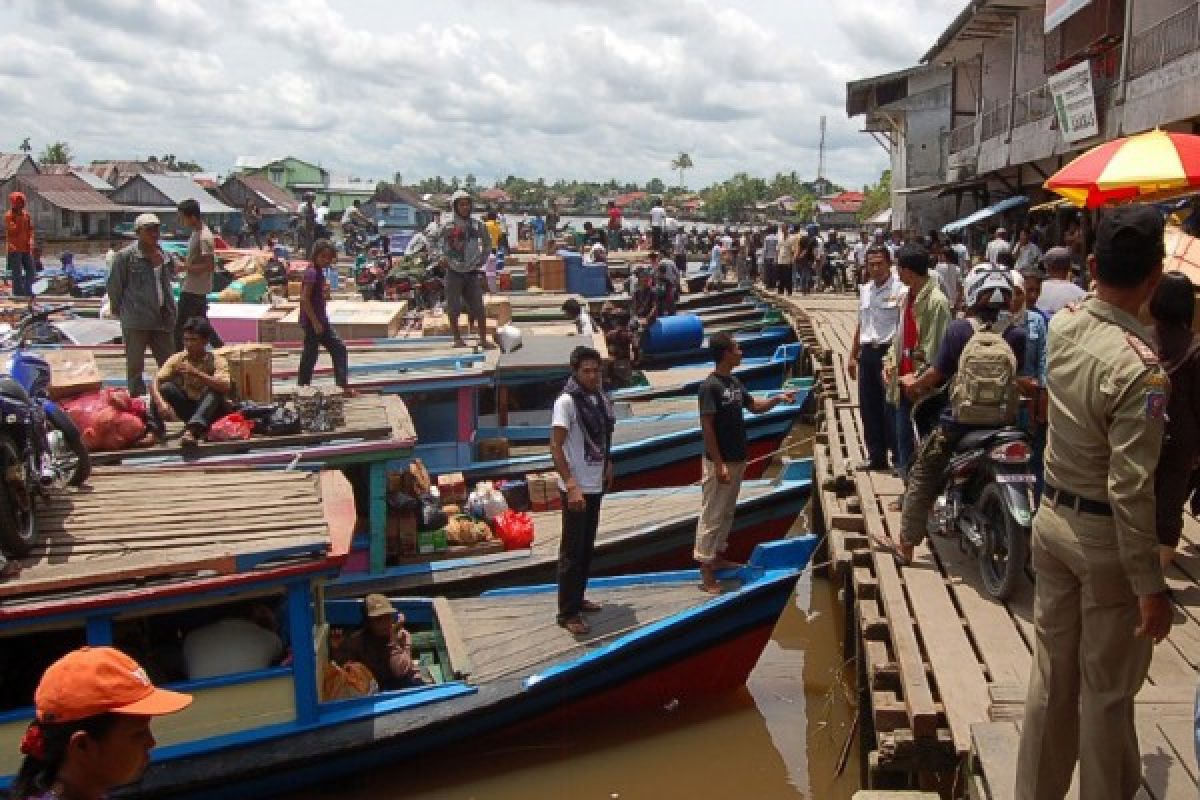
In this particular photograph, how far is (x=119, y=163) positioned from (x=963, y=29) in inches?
1801

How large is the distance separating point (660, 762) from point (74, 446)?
4.01 m

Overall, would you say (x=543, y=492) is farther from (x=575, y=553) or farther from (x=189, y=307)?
(x=189, y=307)

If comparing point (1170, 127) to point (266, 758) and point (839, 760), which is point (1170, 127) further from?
point (266, 758)

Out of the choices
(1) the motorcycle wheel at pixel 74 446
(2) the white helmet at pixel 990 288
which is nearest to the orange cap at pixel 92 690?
(1) the motorcycle wheel at pixel 74 446

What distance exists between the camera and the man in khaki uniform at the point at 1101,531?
3076mm

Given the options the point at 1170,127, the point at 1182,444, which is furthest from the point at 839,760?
the point at 1170,127

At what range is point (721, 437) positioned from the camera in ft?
22.6

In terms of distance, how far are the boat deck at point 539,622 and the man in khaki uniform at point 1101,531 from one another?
3800mm

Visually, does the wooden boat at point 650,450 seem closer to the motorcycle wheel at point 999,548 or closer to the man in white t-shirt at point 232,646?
the man in white t-shirt at point 232,646

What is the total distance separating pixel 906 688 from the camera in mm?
4980

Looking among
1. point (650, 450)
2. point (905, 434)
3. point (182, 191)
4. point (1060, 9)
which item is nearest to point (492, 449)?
point (650, 450)

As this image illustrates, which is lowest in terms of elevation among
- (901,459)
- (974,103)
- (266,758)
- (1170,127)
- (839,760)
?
(839,760)

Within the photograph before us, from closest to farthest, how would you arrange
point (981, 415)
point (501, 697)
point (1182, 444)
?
point (1182, 444) < point (981, 415) < point (501, 697)

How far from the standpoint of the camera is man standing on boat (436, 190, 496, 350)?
10.8 meters
